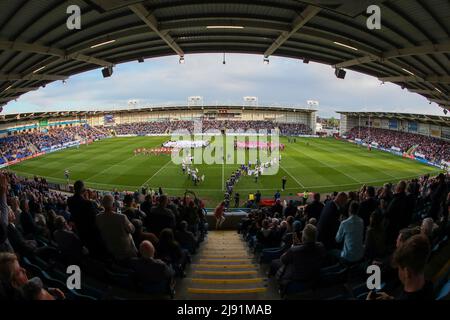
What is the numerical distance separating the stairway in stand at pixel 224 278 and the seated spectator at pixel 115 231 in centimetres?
122

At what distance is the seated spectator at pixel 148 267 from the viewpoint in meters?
4.26

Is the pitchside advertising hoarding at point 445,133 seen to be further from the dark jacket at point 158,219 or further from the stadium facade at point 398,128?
the dark jacket at point 158,219

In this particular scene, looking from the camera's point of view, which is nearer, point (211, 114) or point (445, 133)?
point (445, 133)

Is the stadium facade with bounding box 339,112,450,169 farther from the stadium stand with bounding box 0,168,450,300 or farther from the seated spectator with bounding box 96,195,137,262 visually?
the seated spectator with bounding box 96,195,137,262

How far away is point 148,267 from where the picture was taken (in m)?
4.36

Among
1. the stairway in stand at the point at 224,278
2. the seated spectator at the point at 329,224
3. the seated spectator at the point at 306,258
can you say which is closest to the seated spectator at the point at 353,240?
the seated spectator at the point at 329,224

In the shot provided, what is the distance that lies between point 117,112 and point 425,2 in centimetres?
9200

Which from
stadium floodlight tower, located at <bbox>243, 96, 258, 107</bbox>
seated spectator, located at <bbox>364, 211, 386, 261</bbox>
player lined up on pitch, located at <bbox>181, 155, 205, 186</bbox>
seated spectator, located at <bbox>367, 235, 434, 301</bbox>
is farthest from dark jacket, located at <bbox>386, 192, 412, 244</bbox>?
stadium floodlight tower, located at <bbox>243, 96, 258, 107</bbox>

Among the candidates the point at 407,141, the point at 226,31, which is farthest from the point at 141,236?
the point at 407,141

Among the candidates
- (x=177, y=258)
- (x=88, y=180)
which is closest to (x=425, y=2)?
(x=177, y=258)

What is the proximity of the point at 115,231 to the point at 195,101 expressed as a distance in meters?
92.5

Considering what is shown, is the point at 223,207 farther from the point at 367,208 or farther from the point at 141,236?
the point at 141,236

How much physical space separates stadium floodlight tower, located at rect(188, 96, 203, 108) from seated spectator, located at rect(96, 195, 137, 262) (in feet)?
290

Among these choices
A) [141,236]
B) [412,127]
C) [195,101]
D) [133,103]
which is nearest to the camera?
[141,236]
